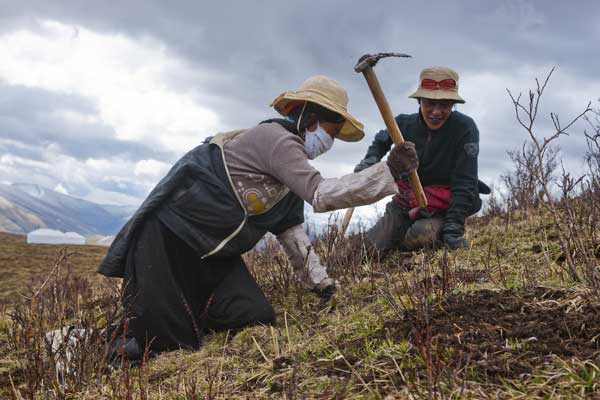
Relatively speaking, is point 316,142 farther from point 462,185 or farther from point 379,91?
point 462,185

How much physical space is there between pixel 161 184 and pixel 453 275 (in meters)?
1.82

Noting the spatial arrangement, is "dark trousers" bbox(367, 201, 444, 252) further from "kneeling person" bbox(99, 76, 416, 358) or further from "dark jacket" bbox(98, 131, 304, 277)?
"dark jacket" bbox(98, 131, 304, 277)

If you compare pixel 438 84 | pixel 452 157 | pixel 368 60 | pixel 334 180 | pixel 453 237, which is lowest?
pixel 453 237

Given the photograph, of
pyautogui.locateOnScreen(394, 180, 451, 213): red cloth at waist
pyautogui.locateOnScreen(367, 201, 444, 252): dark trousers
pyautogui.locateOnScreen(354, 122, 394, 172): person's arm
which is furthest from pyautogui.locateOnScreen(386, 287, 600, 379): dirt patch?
pyautogui.locateOnScreen(354, 122, 394, 172): person's arm

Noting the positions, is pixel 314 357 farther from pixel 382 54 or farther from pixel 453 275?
pixel 382 54

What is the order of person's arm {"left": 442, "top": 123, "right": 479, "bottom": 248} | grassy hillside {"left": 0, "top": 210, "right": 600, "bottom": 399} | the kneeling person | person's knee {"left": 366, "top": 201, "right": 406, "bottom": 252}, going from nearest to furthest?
grassy hillside {"left": 0, "top": 210, "right": 600, "bottom": 399}, the kneeling person, person's arm {"left": 442, "top": 123, "right": 479, "bottom": 248}, person's knee {"left": 366, "top": 201, "right": 406, "bottom": 252}

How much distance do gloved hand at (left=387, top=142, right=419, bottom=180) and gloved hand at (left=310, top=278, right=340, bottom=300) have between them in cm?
113

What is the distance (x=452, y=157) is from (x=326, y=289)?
2.00 meters

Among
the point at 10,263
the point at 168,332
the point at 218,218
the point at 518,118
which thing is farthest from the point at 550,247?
the point at 10,263

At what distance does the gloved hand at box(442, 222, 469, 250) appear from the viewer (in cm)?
443

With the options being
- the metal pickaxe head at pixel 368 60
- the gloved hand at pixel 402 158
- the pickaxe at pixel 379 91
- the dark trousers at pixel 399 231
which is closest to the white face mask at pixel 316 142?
the pickaxe at pixel 379 91

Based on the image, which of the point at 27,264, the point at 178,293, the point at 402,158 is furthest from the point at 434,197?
the point at 27,264

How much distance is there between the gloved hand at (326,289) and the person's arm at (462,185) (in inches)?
56.8

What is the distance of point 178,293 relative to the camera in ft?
10.5
